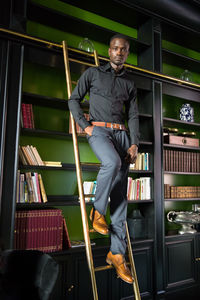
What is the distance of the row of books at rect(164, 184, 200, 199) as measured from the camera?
320 cm

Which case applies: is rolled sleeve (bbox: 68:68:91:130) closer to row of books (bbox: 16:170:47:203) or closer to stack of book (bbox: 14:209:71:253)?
row of books (bbox: 16:170:47:203)

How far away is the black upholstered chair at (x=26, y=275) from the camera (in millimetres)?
1013

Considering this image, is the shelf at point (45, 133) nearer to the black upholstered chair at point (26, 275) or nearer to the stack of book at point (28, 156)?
the stack of book at point (28, 156)

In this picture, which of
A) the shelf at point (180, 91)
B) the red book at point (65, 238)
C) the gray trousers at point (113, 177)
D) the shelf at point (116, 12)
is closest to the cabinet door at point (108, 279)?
the red book at point (65, 238)

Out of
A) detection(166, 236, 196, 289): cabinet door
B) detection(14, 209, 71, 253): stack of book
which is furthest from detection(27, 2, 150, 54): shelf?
detection(166, 236, 196, 289): cabinet door

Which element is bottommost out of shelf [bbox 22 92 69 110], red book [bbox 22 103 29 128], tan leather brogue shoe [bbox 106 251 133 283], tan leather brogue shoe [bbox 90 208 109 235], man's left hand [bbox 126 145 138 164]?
tan leather brogue shoe [bbox 106 251 133 283]

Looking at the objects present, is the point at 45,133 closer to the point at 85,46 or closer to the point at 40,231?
the point at 40,231

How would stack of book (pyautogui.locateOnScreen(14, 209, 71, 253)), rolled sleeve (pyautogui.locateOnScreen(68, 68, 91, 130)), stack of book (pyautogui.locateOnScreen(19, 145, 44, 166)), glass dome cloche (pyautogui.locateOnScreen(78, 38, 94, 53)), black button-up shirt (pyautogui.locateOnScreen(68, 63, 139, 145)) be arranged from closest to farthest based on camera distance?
rolled sleeve (pyautogui.locateOnScreen(68, 68, 91, 130)) < black button-up shirt (pyautogui.locateOnScreen(68, 63, 139, 145)) < stack of book (pyautogui.locateOnScreen(14, 209, 71, 253)) < stack of book (pyautogui.locateOnScreen(19, 145, 44, 166)) < glass dome cloche (pyautogui.locateOnScreen(78, 38, 94, 53))

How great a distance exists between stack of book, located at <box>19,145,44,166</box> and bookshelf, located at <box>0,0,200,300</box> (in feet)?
0.20

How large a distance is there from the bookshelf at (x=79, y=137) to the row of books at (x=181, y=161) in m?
0.19

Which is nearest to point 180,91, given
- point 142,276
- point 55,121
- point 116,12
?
point 116,12

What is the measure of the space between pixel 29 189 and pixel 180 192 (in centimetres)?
186

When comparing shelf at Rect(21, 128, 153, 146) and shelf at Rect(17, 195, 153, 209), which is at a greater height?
shelf at Rect(21, 128, 153, 146)

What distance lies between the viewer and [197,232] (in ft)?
10.7
